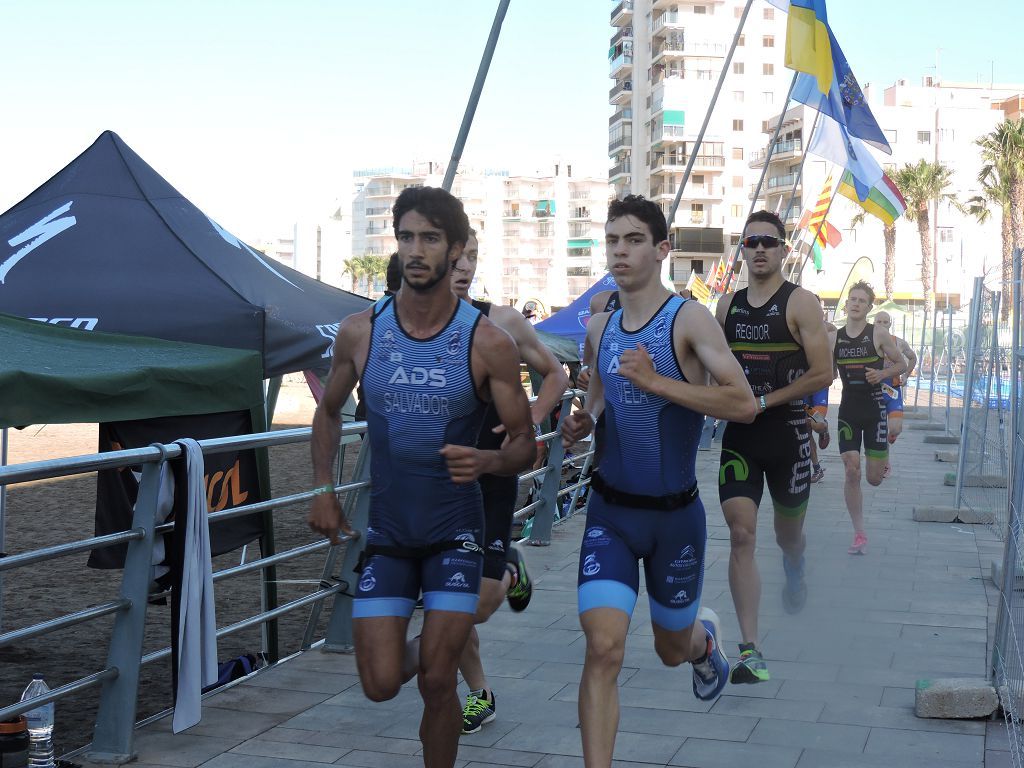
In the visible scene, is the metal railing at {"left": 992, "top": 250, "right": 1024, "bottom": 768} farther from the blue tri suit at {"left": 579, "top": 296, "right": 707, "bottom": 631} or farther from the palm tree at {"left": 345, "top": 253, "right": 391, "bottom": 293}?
the palm tree at {"left": 345, "top": 253, "right": 391, "bottom": 293}

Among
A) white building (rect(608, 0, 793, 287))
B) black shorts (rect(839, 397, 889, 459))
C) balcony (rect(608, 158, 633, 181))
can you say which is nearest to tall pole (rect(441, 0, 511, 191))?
black shorts (rect(839, 397, 889, 459))

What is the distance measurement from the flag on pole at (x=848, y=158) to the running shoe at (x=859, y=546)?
13.8 metres

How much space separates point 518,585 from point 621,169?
386 feet

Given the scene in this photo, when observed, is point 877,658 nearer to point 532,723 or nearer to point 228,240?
point 532,723

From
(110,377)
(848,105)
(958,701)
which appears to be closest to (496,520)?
(110,377)

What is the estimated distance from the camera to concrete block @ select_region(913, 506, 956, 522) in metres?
11.8

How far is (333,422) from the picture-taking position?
4.52 meters

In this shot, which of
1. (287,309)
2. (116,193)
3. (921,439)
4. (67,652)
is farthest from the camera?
Answer: (921,439)

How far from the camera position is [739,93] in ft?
341

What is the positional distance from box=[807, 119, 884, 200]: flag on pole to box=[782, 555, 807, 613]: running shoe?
16.6 meters

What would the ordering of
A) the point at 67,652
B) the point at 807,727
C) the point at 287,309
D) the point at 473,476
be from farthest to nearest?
the point at 287,309
the point at 67,652
the point at 807,727
the point at 473,476

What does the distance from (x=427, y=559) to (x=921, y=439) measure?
20261mm

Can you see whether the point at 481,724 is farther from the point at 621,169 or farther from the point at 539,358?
the point at 621,169

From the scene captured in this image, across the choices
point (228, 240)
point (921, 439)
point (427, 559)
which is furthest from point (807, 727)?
point (921, 439)
